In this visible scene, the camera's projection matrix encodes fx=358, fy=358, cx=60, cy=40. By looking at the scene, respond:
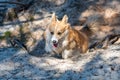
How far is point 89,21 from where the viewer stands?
1101cm

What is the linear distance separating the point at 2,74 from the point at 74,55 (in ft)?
7.21

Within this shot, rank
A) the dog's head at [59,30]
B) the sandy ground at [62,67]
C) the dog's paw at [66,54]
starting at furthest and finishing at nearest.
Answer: the dog's paw at [66,54] < the dog's head at [59,30] < the sandy ground at [62,67]

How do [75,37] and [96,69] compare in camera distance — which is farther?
[75,37]

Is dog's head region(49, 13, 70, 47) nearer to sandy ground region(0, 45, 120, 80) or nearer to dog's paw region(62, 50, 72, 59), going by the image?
dog's paw region(62, 50, 72, 59)

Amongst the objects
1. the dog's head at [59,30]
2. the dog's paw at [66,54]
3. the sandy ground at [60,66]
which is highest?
the dog's head at [59,30]

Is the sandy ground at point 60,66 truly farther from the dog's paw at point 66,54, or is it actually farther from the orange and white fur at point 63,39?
the orange and white fur at point 63,39

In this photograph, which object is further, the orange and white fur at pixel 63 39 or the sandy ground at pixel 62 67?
the orange and white fur at pixel 63 39

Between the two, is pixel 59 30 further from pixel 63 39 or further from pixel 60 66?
pixel 60 66

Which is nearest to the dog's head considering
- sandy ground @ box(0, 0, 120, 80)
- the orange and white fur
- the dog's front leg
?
the orange and white fur

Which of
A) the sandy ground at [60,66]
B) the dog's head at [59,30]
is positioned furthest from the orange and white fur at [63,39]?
the sandy ground at [60,66]

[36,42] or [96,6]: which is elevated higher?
[96,6]

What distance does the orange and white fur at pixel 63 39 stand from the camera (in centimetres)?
818

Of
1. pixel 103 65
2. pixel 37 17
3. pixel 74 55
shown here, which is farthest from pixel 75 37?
pixel 37 17

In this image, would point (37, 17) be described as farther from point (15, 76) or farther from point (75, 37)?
point (15, 76)
